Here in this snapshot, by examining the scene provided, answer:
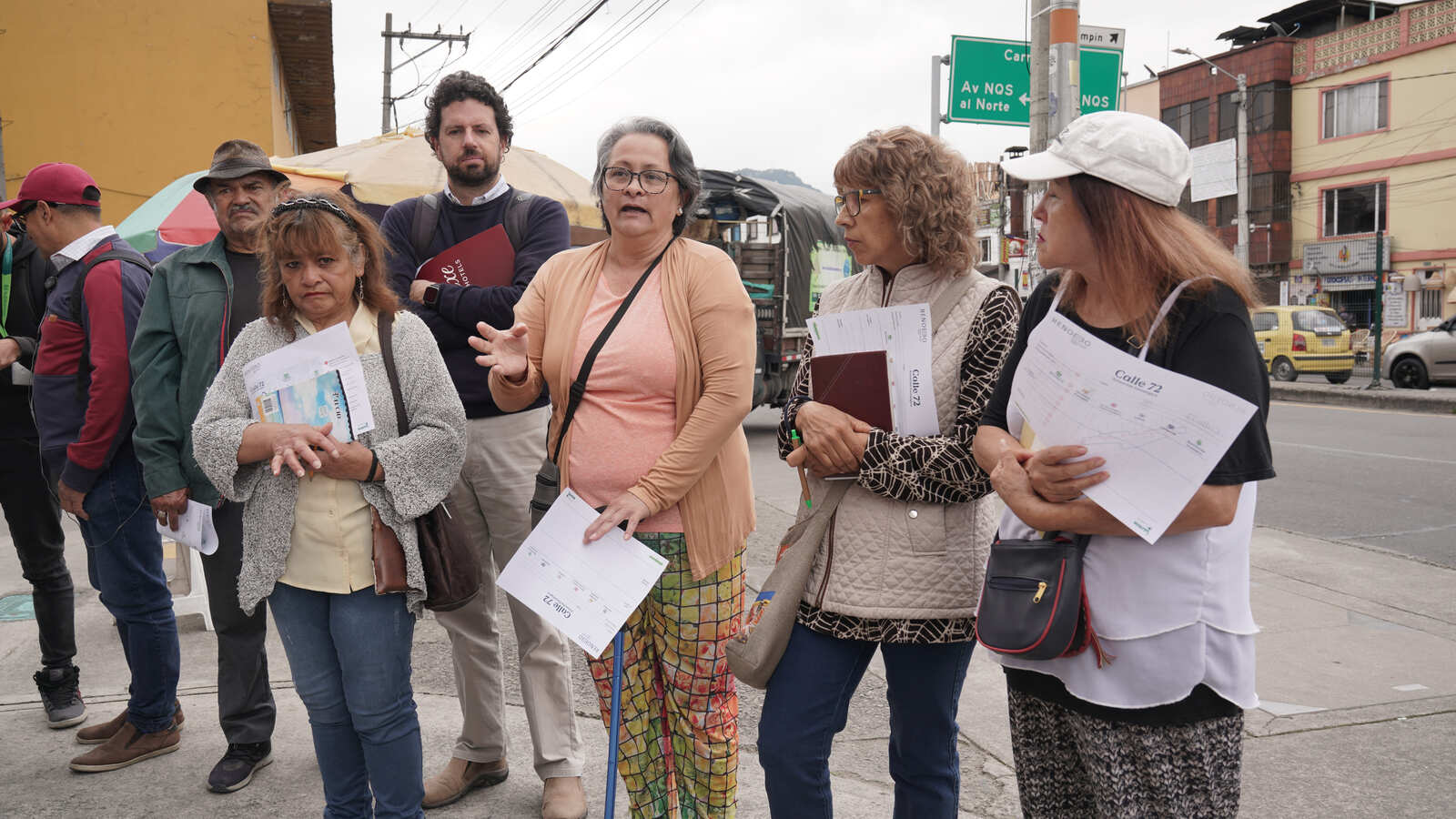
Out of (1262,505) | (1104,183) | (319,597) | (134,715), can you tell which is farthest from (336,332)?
(1262,505)

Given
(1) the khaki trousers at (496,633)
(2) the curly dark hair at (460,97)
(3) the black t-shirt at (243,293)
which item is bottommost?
(1) the khaki trousers at (496,633)

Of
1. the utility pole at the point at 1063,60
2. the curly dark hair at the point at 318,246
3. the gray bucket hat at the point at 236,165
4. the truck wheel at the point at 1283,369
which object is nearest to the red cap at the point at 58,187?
the gray bucket hat at the point at 236,165

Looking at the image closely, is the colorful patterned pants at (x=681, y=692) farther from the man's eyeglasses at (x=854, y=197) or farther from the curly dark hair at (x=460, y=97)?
the curly dark hair at (x=460, y=97)

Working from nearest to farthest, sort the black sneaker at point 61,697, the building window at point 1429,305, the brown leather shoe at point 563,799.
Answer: the brown leather shoe at point 563,799 < the black sneaker at point 61,697 < the building window at point 1429,305

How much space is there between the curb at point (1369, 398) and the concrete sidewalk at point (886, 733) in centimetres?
1206

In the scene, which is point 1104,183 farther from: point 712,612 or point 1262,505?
point 1262,505

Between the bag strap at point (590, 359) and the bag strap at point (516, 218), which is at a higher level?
the bag strap at point (516, 218)

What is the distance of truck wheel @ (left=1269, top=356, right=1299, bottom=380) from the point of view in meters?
21.5

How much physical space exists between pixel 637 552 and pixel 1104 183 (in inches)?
51.7

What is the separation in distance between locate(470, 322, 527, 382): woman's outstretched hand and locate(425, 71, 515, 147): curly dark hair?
1.16 metres

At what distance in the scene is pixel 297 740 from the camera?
379cm

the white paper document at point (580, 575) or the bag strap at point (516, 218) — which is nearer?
the white paper document at point (580, 575)

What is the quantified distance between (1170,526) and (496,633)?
2343 millimetres

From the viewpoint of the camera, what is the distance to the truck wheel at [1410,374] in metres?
18.7
